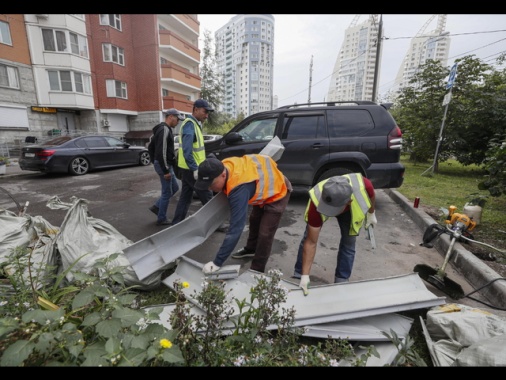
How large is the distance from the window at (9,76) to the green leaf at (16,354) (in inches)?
770

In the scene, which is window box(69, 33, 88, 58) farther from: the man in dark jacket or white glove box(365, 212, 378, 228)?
white glove box(365, 212, 378, 228)

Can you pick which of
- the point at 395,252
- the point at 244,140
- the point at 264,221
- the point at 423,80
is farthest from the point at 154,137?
the point at 423,80

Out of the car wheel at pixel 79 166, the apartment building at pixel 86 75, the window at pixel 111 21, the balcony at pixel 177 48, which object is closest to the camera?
the car wheel at pixel 79 166

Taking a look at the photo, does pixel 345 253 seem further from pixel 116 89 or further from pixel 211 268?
pixel 116 89

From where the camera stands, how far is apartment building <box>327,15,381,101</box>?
37438mm

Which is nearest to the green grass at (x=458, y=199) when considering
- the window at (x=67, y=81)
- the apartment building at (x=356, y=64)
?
the window at (x=67, y=81)

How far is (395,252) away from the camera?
336 cm

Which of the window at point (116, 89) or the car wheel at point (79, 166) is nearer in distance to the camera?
the car wheel at point (79, 166)

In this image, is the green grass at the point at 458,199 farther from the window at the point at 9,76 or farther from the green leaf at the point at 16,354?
the window at the point at 9,76

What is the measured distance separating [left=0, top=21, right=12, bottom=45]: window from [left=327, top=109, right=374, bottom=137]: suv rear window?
63.4ft

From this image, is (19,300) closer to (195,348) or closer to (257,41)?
(195,348)

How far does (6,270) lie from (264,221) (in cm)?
218

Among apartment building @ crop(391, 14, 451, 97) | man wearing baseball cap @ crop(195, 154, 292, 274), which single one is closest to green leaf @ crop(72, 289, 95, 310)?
man wearing baseball cap @ crop(195, 154, 292, 274)

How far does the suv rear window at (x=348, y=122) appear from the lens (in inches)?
186
